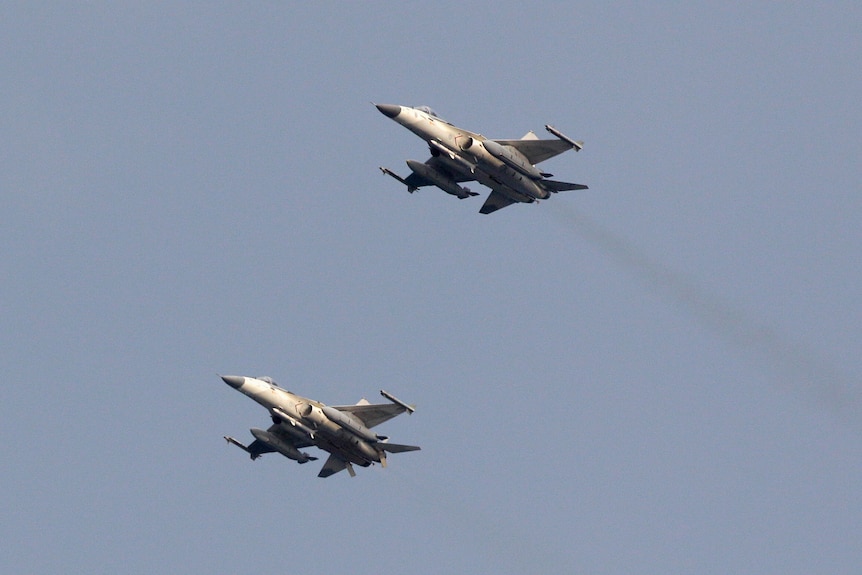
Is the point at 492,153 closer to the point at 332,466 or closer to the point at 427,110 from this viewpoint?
the point at 427,110

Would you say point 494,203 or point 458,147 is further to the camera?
point 494,203

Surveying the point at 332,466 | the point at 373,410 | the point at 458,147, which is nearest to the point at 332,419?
the point at 373,410

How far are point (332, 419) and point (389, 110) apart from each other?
17121mm

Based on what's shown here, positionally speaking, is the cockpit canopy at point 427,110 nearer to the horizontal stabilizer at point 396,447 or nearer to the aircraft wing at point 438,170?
the aircraft wing at point 438,170

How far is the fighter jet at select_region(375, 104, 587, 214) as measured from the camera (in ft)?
315

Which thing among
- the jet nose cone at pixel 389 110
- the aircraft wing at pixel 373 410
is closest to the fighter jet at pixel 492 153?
the jet nose cone at pixel 389 110

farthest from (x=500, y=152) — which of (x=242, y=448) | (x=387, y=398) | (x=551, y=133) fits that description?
(x=242, y=448)

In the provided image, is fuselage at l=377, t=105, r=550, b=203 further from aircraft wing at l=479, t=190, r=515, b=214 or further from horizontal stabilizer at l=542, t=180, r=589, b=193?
aircraft wing at l=479, t=190, r=515, b=214

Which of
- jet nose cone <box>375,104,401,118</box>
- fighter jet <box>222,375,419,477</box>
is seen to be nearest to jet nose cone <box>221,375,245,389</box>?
fighter jet <box>222,375,419,477</box>

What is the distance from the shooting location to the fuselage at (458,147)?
95938 millimetres

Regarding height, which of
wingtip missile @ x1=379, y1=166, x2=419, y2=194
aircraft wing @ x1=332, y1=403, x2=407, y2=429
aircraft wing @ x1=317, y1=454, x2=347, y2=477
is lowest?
aircraft wing @ x1=317, y1=454, x2=347, y2=477

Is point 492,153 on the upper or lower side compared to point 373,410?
upper

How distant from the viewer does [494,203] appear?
339 feet

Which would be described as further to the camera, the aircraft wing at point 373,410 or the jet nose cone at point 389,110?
the jet nose cone at point 389,110
